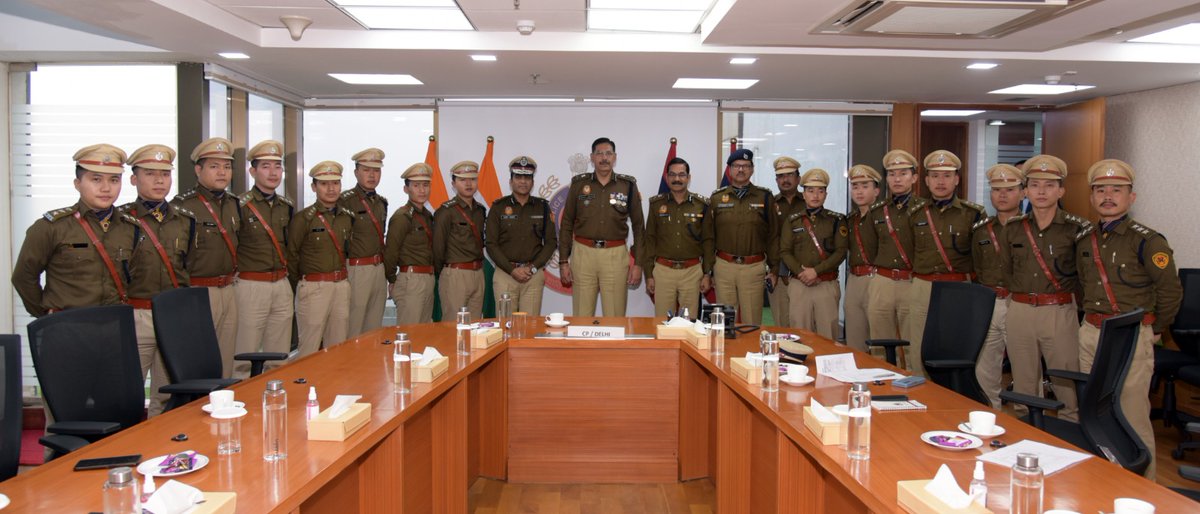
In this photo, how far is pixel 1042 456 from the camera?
7.14 feet

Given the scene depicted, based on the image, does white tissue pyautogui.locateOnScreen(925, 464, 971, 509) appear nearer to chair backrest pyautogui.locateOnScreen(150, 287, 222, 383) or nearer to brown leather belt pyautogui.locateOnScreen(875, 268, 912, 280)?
chair backrest pyautogui.locateOnScreen(150, 287, 222, 383)

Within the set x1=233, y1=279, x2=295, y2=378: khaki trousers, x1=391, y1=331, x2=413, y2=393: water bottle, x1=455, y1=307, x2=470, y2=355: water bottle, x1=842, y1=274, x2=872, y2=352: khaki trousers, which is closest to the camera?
x1=391, y1=331, x2=413, y2=393: water bottle

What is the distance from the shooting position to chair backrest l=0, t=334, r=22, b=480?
2.47 meters

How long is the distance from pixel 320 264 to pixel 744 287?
333cm

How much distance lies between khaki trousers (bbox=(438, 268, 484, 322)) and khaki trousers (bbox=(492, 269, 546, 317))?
18 cm

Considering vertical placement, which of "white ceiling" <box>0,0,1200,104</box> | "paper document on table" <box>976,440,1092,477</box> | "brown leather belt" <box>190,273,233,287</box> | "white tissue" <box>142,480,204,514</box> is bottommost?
"paper document on table" <box>976,440,1092,477</box>

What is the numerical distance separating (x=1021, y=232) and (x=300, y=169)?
637cm

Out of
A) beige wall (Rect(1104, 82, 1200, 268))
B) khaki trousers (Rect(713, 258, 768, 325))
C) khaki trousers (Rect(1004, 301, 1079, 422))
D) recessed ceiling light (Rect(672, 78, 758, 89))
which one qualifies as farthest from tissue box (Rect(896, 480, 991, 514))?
beige wall (Rect(1104, 82, 1200, 268))

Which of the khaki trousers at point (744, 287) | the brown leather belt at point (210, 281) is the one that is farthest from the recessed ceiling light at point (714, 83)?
the brown leather belt at point (210, 281)

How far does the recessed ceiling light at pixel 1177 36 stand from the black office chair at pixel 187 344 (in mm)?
6118

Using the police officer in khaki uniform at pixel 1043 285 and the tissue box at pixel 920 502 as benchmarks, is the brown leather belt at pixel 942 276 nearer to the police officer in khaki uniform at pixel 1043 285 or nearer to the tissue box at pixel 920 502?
the police officer in khaki uniform at pixel 1043 285

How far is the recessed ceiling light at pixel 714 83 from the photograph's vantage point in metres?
6.82

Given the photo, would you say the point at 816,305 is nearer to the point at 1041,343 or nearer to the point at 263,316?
the point at 1041,343

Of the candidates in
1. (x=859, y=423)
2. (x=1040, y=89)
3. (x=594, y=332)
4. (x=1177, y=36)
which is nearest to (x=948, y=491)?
(x=859, y=423)
